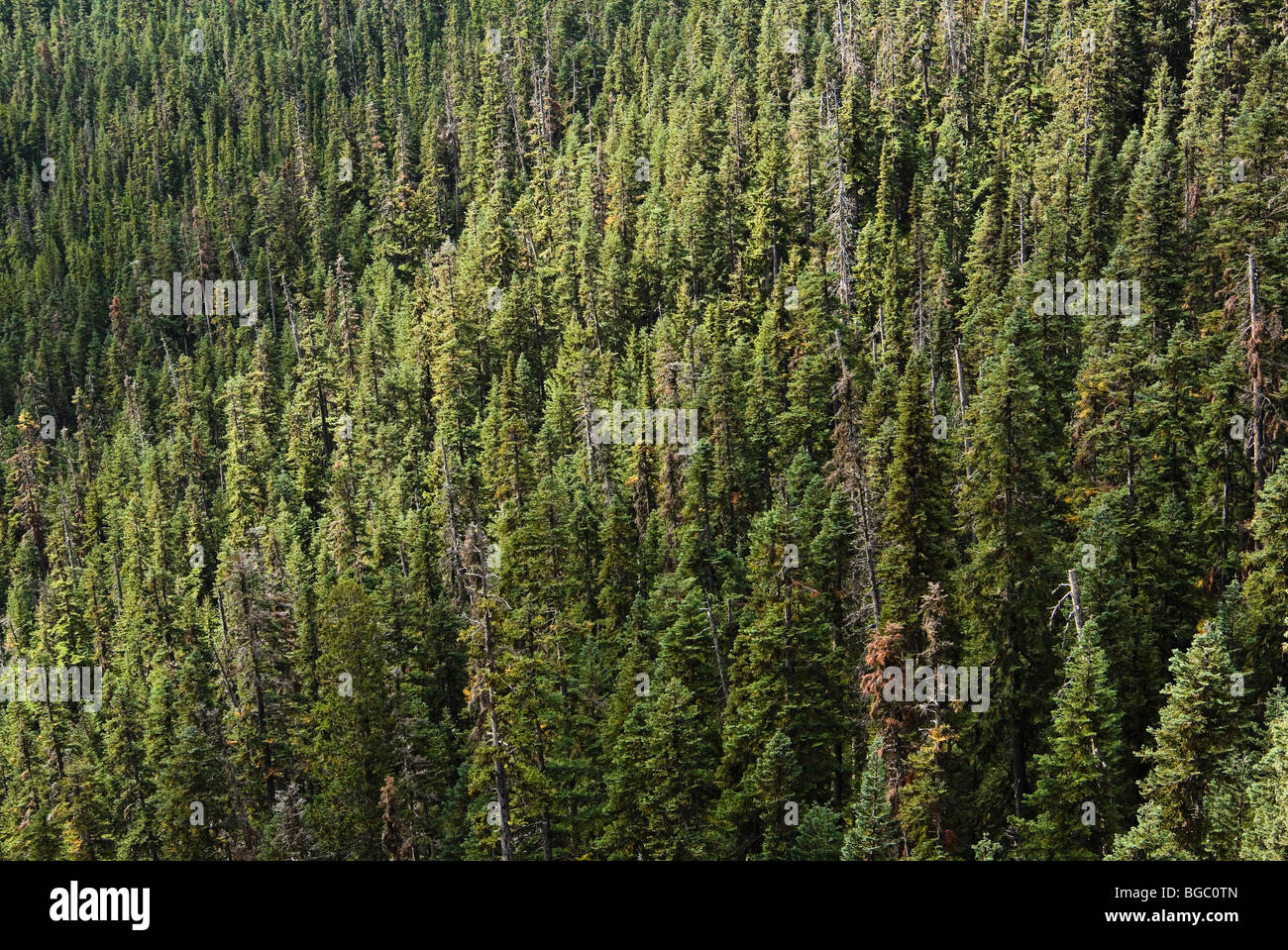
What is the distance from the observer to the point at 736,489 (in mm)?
65875

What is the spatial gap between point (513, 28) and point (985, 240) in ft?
340

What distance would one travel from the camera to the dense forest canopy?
136 ft

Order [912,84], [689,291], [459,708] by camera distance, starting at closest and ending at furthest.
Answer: [459,708], [689,291], [912,84]

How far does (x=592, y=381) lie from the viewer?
84.1 m

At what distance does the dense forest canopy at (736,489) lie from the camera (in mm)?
41438

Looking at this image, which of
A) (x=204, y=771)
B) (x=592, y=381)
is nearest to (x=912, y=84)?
(x=592, y=381)

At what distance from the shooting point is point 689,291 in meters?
93.2

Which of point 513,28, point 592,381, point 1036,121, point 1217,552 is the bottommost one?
point 1217,552

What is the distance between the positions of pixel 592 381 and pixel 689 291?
13617 millimetres

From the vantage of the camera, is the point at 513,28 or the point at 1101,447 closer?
the point at 1101,447
